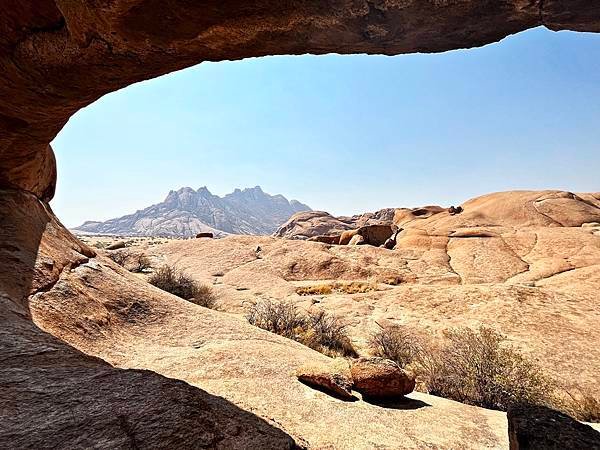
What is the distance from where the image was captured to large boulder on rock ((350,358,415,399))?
5.56m

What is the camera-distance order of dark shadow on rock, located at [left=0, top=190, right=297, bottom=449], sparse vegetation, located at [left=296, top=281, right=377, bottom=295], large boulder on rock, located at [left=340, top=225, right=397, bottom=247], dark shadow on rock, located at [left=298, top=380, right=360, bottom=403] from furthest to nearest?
large boulder on rock, located at [left=340, top=225, right=397, bottom=247] → sparse vegetation, located at [left=296, top=281, right=377, bottom=295] → dark shadow on rock, located at [left=298, top=380, right=360, bottom=403] → dark shadow on rock, located at [left=0, top=190, right=297, bottom=449]

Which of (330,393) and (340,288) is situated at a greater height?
(340,288)

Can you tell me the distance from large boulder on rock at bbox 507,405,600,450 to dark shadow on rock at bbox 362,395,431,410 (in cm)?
213

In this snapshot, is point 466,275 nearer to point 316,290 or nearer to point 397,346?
point 316,290

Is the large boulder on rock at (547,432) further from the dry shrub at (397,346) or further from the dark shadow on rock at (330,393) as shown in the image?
the dry shrub at (397,346)

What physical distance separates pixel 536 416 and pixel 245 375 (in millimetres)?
3734

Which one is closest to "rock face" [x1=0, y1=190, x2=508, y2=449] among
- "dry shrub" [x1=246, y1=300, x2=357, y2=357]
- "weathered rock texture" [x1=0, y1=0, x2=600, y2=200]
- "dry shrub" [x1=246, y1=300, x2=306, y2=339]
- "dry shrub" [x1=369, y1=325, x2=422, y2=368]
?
"dry shrub" [x1=246, y1=300, x2=357, y2=357]

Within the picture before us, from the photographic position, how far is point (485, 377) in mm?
7301

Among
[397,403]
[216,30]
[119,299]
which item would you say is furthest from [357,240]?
[216,30]

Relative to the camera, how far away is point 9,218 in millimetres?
7348

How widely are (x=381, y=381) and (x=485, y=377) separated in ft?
10.2

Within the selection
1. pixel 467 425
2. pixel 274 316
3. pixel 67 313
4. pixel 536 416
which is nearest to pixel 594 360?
pixel 467 425

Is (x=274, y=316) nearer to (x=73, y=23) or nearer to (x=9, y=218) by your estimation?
(x=9, y=218)

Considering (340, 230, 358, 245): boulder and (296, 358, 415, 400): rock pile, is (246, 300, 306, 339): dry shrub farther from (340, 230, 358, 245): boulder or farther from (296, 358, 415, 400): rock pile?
(340, 230, 358, 245): boulder
